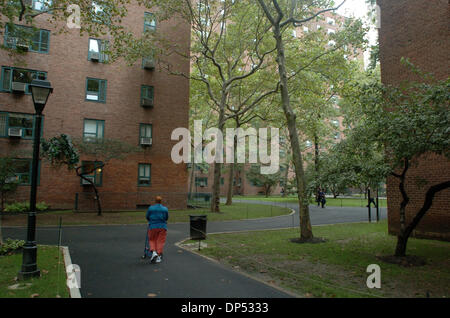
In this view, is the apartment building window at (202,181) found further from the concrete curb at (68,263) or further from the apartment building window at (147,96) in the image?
the concrete curb at (68,263)

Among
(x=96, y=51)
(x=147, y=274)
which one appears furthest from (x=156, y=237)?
(x=96, y=51)

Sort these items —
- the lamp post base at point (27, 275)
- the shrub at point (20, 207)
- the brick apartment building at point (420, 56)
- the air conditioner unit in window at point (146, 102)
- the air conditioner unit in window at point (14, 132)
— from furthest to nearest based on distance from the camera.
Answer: the air conditioner unit in window at point (146, 102) < the air conditioner unit in window at point (14, 132) < the shrub at point (20, 207) < the brick apartment building at point (420, 56) < the lamp post base at point (27, 275)

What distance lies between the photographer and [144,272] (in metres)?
6.81

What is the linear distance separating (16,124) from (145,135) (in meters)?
8.53

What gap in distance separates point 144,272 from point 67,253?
125 inches

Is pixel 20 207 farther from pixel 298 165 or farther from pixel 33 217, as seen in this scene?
pixel 298 165

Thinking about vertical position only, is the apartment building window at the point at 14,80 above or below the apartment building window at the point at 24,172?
above

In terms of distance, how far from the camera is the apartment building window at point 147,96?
77.5 feet

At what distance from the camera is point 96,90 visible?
22641 millimetres

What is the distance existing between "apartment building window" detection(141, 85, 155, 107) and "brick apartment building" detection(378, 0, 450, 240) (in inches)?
653

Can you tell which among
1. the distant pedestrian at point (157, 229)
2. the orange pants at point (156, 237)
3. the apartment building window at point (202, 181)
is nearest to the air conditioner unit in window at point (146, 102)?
the distant pedestrian at point (157, 229)

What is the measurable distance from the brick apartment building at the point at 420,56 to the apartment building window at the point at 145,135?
1664 cm
